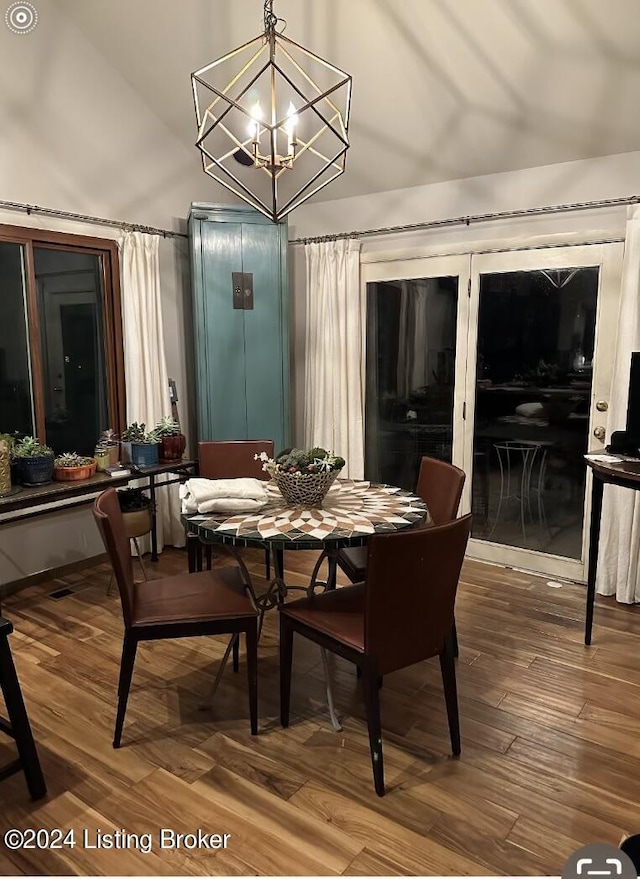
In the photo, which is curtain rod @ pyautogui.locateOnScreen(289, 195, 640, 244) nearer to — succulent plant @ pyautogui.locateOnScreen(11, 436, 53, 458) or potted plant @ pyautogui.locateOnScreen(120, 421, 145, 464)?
potted plant @ pyautogui.locateOnScreen(120, 421, 145, 464)

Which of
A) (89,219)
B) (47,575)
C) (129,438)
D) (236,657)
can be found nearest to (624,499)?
(236,657)

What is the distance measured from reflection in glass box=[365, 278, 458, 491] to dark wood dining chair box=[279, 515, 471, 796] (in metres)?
2.32

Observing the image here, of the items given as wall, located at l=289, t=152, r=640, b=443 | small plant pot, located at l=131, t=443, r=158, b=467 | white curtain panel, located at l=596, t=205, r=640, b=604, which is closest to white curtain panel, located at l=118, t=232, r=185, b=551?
small plant pot, located at l=131, t=443, r=158, b=467

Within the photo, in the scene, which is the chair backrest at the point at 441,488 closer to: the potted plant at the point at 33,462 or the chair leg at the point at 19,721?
the chair leg at the point at 19,721

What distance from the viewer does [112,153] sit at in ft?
12.7

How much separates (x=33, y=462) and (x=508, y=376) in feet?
9.28

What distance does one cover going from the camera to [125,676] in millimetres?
2182

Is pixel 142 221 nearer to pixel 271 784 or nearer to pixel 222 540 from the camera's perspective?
pixel 222 540

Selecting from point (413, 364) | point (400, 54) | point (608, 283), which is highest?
point (400, 54)

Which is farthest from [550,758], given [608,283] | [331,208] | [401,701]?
[331,208]

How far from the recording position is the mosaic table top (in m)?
2.08

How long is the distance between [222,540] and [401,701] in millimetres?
1050

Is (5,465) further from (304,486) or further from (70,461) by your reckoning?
(304,486)

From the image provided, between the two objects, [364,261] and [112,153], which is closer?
[112,153]
